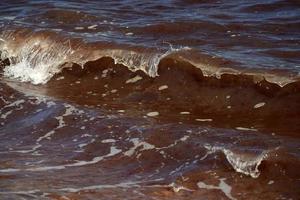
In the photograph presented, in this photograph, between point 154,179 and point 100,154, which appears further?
point 100,154

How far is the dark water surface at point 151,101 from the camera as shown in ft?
15.5

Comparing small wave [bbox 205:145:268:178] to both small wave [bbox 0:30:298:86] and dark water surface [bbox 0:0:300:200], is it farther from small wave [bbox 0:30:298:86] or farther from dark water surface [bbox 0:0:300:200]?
small wave [bbox 0:30:298:86]

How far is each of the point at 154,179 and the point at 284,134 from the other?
5.00ft

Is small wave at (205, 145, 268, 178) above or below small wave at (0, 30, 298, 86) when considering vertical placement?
below

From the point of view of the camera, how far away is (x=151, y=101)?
7109mm

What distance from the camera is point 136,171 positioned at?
4949 mm

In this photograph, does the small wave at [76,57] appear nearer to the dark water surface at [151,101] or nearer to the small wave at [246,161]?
the dark water surface at [151,101]

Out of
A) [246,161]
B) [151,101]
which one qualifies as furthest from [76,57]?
[246,161]

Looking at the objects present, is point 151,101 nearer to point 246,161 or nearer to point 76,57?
point 76,57

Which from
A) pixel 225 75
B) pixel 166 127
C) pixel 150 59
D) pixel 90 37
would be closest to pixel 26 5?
pixel 90 37

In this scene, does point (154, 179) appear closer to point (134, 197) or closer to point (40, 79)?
point (134, 197)

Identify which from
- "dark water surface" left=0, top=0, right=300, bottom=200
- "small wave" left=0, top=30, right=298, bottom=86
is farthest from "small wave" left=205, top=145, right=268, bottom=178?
"small wave" left=0, top=30, right=298, bottom=86

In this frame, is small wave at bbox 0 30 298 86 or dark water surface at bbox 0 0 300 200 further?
small wave at bbox 0 30 298 86

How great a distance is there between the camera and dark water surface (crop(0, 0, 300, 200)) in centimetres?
471
